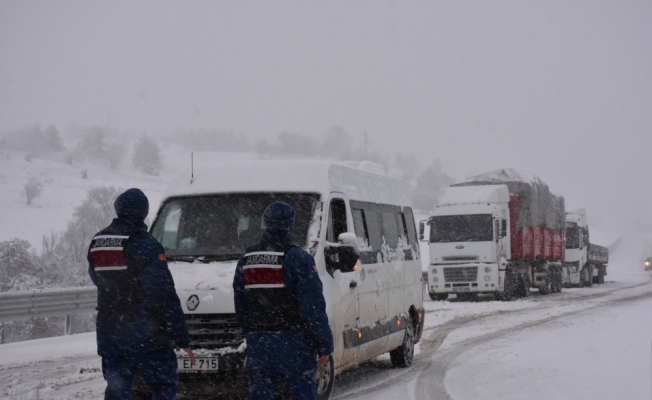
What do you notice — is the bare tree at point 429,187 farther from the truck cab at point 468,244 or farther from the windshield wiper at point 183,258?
the windshield wiper at point 183,258

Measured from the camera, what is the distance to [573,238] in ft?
124

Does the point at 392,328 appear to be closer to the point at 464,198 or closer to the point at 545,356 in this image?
the point at 545,356

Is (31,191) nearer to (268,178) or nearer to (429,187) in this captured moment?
(268,178)

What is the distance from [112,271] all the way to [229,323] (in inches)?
81.8

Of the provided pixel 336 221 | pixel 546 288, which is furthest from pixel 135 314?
pixel 546 288

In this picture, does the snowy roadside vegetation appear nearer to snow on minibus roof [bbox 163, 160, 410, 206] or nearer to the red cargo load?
snow on minibus roof [bbox 163, 160, 410, 206]

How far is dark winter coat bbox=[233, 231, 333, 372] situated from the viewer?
17.1 feet

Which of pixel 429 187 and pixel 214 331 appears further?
pixel 429 187

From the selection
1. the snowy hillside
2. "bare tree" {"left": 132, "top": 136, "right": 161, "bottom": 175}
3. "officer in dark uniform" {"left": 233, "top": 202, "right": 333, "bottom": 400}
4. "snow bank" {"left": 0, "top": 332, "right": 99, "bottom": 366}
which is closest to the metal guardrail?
"snow bank" {"left": 0, "top": 332, "right": 99, "bottom": 366}

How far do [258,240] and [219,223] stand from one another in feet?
1.88

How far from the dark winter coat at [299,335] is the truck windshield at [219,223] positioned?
280cm

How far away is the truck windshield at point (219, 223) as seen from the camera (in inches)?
324

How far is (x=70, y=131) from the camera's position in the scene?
189500mm

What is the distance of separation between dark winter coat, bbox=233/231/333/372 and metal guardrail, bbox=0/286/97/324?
427 inches
